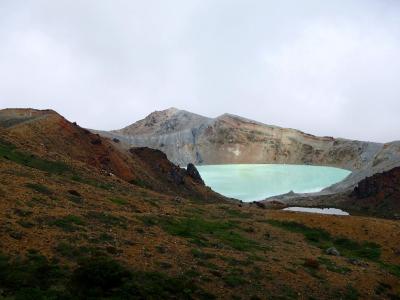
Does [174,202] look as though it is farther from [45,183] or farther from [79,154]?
[79,154]

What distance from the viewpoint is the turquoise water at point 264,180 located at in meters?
145

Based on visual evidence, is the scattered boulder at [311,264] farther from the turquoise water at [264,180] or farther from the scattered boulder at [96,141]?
the turquoise water at [264,180]

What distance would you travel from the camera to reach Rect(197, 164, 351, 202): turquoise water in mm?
145000

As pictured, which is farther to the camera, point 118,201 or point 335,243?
point 335,243

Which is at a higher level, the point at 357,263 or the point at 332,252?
the point at 332,252

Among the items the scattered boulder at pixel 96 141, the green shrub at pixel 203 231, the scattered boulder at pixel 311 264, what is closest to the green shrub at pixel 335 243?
the green shrub at pixel 203 231

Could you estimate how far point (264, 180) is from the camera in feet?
549

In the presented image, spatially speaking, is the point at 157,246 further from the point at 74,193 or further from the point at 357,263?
the point at 357,263

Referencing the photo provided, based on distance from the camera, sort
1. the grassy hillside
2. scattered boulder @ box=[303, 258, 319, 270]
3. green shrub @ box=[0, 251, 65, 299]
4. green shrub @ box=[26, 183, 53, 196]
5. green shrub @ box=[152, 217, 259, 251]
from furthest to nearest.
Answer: green shrub @ box=[152, 217, 259, 251], green shrub @ box=[26, 183, 53, 196], scattered boulder @ box=[303, 258, 319, 270], the grassy hillside, green shrub @ box=[0, 251, 65, 299]

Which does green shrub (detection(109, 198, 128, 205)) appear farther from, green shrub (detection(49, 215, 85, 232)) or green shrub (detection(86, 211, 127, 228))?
green shrub (detection(49, 215, 85, 232))

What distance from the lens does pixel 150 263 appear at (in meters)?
24.3

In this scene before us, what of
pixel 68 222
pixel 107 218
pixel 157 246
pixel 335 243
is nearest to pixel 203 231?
pixel 107 218

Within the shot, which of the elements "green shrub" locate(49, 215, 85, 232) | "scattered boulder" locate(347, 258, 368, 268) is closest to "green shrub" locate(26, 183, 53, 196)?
"green shrub" locate(49, 215, 85, 232)

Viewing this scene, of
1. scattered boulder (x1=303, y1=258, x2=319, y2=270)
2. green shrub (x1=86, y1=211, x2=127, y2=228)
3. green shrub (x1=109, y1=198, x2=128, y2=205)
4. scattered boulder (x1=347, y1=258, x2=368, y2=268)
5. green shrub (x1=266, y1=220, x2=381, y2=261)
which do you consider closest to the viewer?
green shrub (x1=86, y1=211, x2=127, y2=228)
